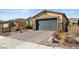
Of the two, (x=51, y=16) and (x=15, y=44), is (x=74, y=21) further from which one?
(x=15, y=44)

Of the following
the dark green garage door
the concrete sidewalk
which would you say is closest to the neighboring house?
the dark green garage door

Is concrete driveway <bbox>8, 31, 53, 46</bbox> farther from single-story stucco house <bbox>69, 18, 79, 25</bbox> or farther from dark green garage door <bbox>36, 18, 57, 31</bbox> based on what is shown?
single-story stucco house <bbox>69, 18, 79, 25</bbox>

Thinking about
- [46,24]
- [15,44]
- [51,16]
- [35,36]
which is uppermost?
[51,16]

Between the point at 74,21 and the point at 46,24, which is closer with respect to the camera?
the point at 74,21

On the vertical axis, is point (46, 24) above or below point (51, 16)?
below

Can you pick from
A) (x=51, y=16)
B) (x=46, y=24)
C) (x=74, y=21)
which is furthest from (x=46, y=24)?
(x=74, y=21)
